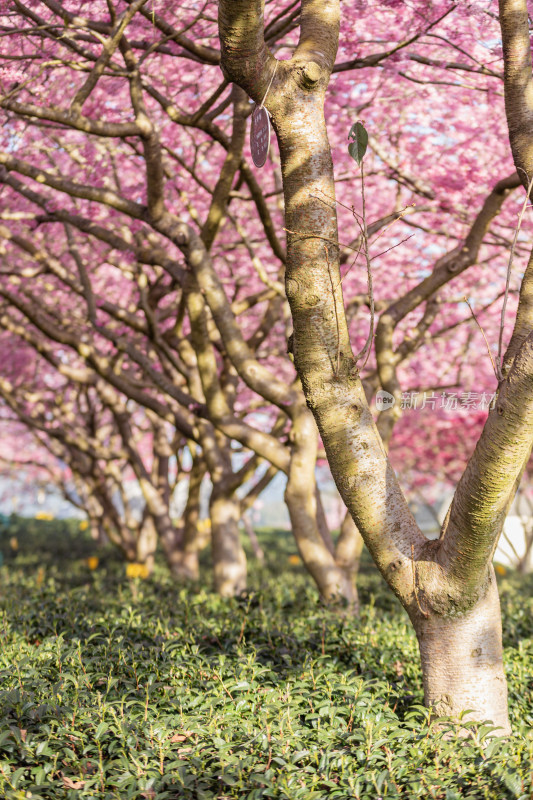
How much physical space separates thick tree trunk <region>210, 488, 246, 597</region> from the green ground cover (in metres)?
2.19

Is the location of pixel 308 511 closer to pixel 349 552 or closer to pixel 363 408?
pixel 349 552

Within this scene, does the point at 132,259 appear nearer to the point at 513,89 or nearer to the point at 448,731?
the point at 513,89

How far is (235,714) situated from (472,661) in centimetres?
119

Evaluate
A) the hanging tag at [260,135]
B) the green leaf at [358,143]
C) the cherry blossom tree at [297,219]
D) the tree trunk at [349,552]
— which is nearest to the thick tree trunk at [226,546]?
the cherry blossom tree at [297,219]

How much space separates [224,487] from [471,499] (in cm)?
477

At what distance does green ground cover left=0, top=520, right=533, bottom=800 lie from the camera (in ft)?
9.70

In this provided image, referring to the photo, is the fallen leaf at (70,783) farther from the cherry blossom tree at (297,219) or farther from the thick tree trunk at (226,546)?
the thick tree trunk at (226,546)

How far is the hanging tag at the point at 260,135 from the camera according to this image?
126 inches

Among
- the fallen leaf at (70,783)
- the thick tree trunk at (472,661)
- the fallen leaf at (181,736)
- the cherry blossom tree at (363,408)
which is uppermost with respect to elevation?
the cherry blossom tree at (363,408)

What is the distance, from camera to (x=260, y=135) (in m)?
3.26

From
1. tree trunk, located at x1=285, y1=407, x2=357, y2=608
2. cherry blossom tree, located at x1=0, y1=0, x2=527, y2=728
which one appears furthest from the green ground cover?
tree trunk, located at x1=285, y1=407, x2=357, y2=608

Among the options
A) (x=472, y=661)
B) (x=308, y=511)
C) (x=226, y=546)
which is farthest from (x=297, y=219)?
(x=226, y=546)

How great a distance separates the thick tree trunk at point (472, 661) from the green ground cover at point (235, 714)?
0.17m

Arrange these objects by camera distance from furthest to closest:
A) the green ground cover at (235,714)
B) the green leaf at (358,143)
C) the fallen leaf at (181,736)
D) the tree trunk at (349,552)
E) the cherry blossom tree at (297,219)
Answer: the tree trunk at (349,552), the cherry blossom tree at (297,219), the fallen leaf at (181,736), the green leaf at (358,143), the green ground cover at (235,714)
